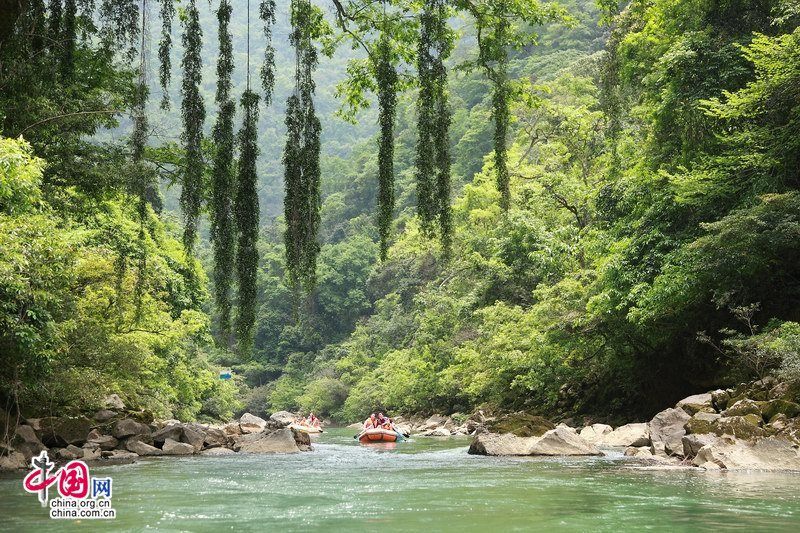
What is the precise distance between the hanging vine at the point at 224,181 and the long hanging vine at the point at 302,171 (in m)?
0.62

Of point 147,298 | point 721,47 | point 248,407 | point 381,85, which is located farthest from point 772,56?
point 248,407

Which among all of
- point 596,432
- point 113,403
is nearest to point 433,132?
point 596,432

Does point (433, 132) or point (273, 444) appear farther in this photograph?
point (273, 444)

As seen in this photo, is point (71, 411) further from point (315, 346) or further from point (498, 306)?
point (315, 346)

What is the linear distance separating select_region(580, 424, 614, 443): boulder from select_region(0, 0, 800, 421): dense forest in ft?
7.55

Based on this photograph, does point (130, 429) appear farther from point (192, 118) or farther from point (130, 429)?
point (192, 118)

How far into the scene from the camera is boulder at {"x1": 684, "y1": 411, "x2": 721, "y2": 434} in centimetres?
1393

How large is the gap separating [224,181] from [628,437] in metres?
14.0

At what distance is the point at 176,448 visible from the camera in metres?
19.3

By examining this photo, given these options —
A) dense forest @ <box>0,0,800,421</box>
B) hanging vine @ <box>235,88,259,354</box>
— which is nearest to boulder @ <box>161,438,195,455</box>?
dense forest @ <box>0,0,800,421</box>

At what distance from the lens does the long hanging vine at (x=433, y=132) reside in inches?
345

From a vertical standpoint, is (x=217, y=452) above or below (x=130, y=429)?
below

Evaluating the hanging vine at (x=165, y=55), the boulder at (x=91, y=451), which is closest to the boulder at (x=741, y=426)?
the hanging vine at (x=165, y=55)

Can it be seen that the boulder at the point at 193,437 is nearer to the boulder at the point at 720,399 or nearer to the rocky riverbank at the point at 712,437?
the rocky riverbank at the point at 712,437
